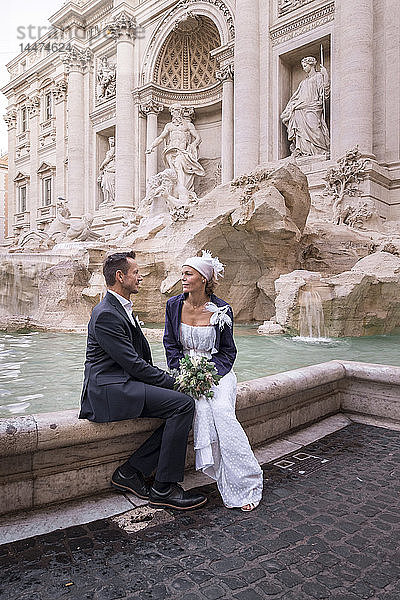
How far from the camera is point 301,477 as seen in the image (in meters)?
3.00

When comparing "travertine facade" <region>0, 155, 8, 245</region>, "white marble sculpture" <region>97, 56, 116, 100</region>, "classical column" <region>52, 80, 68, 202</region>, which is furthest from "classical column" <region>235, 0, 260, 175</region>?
"travertine facade" <region>0, 155, 8, 245</region>

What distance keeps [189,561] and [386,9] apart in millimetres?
17318

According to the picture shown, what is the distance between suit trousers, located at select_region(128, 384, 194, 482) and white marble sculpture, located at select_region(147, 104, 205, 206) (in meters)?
17.9

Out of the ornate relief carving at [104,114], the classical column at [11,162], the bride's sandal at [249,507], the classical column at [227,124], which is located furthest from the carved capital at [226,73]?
the classical column at [11,162]

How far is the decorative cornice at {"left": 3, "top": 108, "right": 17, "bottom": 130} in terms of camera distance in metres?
33.7

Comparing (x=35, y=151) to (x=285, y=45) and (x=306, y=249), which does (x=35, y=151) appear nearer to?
(x=285, y=45)

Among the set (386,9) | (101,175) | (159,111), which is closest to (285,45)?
(386,9)

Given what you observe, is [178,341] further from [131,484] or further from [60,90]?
[60,90]

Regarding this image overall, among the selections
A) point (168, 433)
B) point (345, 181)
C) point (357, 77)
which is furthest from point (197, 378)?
point (357, 77)

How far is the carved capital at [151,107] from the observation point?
72.6ft

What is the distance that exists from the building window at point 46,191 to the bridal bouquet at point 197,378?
2981 cm

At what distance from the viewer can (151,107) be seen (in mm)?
22172

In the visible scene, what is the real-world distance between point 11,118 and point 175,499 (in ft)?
121

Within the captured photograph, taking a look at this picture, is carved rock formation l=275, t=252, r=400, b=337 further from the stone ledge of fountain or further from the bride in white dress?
the bride in white dress
